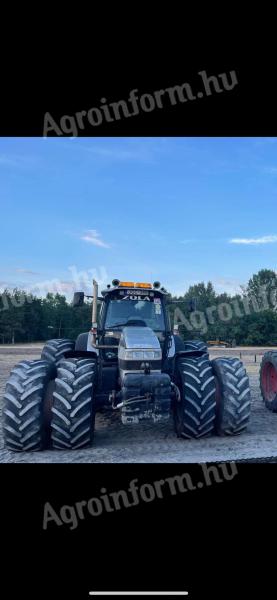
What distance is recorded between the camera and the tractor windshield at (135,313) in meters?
7.74

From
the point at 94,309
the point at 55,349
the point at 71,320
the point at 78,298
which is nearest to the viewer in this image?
the point at 94,309

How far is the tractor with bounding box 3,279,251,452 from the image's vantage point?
5.98 metres

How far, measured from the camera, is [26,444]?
6.01 metres

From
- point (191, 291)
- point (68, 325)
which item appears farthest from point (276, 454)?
point (191, 291)

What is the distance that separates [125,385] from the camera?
6.19m

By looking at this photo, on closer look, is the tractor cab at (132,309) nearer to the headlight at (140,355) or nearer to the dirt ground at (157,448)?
the headlight at (140,355)

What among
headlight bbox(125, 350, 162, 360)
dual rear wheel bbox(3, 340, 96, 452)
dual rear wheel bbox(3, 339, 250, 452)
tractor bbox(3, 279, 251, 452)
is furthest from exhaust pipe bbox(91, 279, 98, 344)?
dual rear wheel bbox(3, 340, 96, 452)

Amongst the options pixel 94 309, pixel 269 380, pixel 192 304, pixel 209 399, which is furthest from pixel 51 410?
pixel 269 380

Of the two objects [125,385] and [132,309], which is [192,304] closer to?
[132,309]

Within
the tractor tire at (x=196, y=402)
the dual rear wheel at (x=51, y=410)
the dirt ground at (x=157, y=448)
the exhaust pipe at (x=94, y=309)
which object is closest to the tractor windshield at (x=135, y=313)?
the exhaust pipe at (x=94, y=309)

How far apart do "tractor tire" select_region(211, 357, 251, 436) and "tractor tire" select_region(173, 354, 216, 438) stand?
0.20 meters

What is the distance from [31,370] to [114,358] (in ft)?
5.24

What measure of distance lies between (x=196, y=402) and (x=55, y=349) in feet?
13.2

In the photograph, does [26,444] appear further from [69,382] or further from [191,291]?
[191,291]
